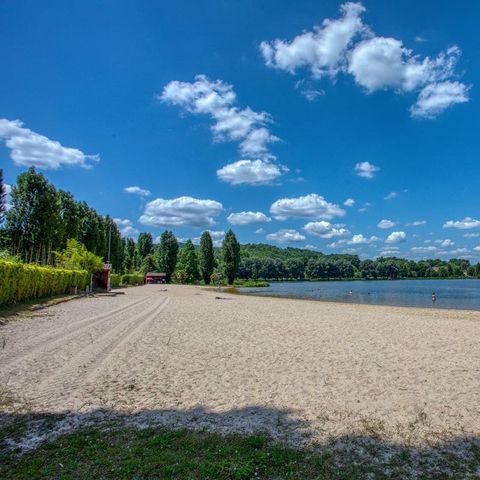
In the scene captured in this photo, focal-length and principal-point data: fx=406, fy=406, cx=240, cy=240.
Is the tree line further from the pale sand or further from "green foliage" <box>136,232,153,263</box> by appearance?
the pale sand

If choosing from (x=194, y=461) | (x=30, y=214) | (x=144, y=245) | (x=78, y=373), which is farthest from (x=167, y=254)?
(x=194, y=461)

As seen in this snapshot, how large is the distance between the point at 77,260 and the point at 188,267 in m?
68.9

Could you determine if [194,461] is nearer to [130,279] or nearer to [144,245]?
[130,279]

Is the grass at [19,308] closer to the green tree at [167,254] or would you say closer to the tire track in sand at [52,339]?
the tire track in sand at [52,339]

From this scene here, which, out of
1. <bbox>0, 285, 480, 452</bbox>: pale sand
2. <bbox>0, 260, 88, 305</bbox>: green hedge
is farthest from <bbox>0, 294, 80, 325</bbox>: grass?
<bbox>0, 285, 480, 452</bbox>: pale sand

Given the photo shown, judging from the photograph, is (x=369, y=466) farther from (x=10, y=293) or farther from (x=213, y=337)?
(x=10, y=293)

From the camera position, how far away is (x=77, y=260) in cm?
3838

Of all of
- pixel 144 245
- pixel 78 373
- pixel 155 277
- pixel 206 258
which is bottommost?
pixel 78 373

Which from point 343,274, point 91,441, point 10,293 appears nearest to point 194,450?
point 91,441

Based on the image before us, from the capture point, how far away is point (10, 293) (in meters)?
19.9

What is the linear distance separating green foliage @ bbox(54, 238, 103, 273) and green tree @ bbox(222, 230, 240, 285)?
2571 inches

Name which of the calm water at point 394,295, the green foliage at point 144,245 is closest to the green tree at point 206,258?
the green foliage at point 144,245

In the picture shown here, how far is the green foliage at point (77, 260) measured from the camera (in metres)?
38.1

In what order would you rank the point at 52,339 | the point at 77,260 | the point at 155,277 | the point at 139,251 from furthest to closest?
the point at 139,251 → the point at 155,277 → the point at 77,260 → the point at 52,339
